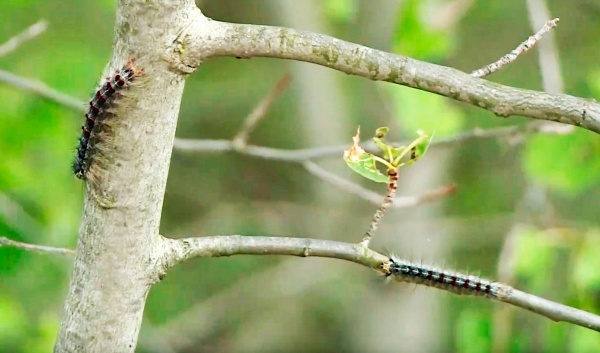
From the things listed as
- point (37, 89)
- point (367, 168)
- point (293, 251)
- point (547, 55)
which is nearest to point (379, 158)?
point (367, 168)

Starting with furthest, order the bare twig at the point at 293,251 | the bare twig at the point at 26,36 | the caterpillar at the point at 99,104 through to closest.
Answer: the bare twig at the point at 26,36, the bare twig at the point at 293,251, the caterpillar at the point at 99,104

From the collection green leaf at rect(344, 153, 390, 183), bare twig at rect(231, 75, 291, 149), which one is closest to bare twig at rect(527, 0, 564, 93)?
bare twig at rect(231, 75, 291, 149)

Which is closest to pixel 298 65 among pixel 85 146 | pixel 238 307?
pixel 238 307

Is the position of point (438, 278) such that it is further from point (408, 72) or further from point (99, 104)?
point (99, 104)

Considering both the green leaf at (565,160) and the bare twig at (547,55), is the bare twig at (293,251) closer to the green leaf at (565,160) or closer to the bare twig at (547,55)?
the bare twig at (547,55)

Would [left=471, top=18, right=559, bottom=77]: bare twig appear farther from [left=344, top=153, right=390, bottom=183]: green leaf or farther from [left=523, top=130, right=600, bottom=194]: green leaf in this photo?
[left=523, top=130, right=600, bottom=194]: green leaf

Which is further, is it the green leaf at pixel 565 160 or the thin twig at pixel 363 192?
the green leaf at pixel 565 160

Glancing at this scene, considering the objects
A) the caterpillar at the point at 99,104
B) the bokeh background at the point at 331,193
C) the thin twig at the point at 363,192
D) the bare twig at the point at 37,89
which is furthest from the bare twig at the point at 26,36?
the caterpillar at the point at 99,104
